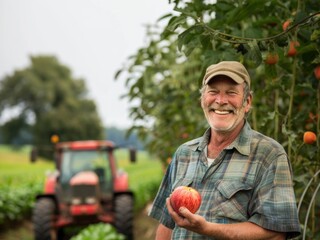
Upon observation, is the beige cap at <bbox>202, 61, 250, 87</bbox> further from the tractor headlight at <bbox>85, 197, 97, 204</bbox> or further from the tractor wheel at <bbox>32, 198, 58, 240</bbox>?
the tractor headlight at <bbox>85, 197, 97, 204</bbox>

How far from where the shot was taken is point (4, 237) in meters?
8.78

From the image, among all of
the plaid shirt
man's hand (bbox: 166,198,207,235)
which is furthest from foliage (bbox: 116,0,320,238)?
man's hand (bbox: 166,198,207,235)

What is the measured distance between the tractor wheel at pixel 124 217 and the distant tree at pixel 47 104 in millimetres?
31409

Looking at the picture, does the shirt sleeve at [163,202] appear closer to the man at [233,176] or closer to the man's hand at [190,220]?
the man at [233,176]

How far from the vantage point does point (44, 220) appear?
670 centimetres

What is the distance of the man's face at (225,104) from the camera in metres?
1.90

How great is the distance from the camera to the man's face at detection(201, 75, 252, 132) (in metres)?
1.90

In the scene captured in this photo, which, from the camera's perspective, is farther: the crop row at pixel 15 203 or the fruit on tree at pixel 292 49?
the crop row at pixel 15 203

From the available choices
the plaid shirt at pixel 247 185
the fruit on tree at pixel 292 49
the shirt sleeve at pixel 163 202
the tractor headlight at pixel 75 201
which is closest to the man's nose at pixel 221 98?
the plaid shirt at pixel 247 185

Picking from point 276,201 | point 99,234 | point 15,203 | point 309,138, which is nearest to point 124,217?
point 99,234

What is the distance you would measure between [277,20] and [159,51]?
5.80 ft

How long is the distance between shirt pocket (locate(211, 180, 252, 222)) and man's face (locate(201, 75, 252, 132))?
0.70 feet

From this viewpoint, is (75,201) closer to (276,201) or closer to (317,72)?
(317,72)

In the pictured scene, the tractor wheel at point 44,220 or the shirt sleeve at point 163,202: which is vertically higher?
the shirt sleeve at point 163,202
